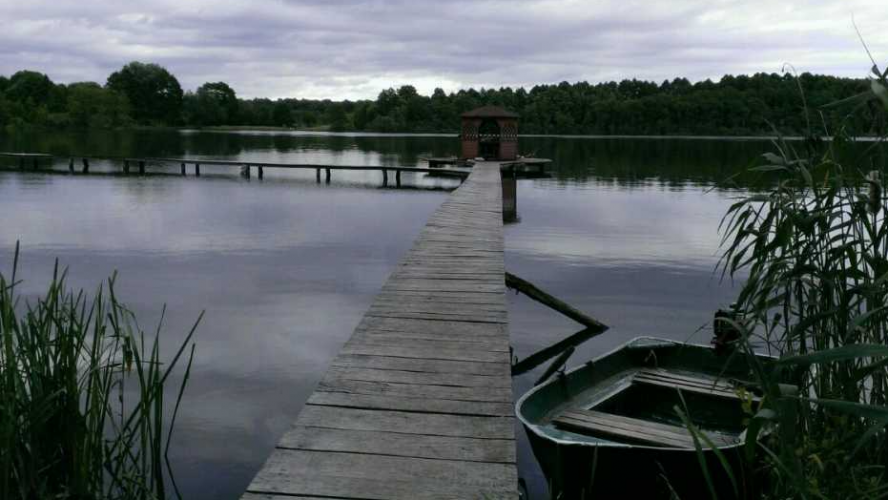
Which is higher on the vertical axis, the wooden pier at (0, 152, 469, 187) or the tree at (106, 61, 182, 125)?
the tree at (106, 61, 182, 125)

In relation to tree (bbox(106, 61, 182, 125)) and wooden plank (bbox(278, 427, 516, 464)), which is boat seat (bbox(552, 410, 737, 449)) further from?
tree (bbox(106, 61, 182, 125))

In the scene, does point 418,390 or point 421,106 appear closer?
point 418,390

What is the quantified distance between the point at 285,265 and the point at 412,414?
11.0 metres

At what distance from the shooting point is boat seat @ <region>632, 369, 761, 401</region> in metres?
6.24

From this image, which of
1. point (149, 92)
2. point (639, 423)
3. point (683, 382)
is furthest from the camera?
point (149, 92)

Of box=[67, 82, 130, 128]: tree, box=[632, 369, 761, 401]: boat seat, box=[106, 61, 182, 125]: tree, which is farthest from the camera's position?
box=[106, 61, 182, 125]: tree

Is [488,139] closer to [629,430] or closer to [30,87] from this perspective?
[629,430]

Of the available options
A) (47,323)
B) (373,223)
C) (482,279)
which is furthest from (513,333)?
(373,223)

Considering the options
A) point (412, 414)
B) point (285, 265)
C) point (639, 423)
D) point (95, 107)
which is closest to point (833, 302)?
point (639, 423)

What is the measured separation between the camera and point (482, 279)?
7.38 metres

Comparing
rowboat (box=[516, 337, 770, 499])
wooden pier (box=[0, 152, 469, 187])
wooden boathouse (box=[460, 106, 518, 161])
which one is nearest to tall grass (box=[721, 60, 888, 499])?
rowboat (box=[516, 337, 770, 499])

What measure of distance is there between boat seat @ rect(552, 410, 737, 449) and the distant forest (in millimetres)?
87177

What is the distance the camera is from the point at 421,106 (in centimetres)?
11438

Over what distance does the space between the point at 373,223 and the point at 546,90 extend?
97536mm
